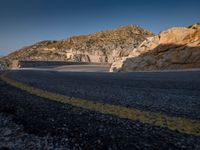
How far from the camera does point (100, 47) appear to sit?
8881 centimetres

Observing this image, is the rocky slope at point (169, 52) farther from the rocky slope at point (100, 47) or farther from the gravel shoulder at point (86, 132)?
the rocky slope at point (100, 47)

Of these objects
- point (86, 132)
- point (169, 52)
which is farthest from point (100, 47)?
point (86, 132)

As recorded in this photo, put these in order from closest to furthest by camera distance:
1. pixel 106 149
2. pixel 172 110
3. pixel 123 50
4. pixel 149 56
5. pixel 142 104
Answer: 1. pixel 106 149
2. pixel 172 110
3. pixel 142 104
4. pixel 149 56
5. pixel 123 50

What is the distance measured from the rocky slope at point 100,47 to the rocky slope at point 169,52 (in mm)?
45574

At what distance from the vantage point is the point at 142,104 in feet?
13.2

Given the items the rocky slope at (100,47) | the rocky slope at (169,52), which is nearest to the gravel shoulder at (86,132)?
the rocky slope at (169,52)

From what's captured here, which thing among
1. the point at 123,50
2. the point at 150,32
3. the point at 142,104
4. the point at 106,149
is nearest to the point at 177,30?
the point at 142,104

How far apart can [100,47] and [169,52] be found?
61.2 m

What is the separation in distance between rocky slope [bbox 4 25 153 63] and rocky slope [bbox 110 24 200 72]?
45.6 metres

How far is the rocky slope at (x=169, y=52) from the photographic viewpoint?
88.1 ft

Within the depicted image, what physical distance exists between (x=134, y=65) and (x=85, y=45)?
65762mm

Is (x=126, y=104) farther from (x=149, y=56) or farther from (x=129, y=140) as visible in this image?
(x=149, y=56)

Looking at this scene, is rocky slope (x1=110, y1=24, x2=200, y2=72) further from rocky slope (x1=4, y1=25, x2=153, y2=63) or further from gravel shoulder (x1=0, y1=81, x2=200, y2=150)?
rocky slope (x1=4, y1=25, x2=153, y2=63)

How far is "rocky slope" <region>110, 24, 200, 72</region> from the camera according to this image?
26.8 meters
